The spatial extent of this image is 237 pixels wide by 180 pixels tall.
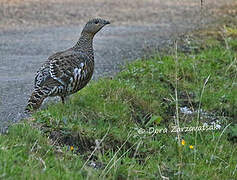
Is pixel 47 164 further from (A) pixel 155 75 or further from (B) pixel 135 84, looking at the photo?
(A) pixel 155 75

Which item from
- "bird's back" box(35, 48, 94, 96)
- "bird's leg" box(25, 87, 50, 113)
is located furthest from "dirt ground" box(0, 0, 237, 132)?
"bird's back" box(35, 48, 94, 96)

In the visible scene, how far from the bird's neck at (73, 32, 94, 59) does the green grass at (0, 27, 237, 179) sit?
541 mm

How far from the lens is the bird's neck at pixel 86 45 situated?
20.5ft

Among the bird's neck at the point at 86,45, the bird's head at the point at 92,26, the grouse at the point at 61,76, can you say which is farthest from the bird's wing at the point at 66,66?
the bird's head at the point at 92,26

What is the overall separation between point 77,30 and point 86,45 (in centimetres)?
454

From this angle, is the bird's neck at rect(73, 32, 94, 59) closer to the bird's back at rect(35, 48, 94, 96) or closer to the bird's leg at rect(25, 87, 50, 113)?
the bird's back at rect(35, 48, 94, 96)

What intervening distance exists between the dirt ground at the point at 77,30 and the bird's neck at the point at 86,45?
0.94 meters

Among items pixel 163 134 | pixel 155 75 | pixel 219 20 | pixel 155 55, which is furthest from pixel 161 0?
pixel 163 134

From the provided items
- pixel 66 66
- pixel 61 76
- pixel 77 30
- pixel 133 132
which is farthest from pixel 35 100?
pixel 77 30

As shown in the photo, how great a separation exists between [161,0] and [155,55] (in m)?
7.10

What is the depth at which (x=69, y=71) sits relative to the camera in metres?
5.75

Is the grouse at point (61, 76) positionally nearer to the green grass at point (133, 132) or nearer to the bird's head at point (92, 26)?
the green grass at point (133, 132)

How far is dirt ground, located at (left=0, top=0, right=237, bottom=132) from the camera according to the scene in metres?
7.51

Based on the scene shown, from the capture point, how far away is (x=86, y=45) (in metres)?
6.34
